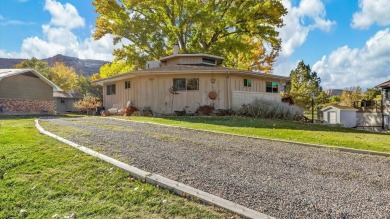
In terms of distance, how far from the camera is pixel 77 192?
3.72 metres

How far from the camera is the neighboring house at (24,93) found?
70.9 ft

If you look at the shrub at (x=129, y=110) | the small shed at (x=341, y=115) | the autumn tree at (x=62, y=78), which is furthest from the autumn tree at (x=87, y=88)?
the small shed at (x=341, y=115)

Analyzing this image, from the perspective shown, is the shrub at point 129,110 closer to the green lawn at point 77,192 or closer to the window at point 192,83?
the window at point 192,83

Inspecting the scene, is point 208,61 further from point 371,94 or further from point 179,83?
point 371,94

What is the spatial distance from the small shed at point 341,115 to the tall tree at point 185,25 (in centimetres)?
851

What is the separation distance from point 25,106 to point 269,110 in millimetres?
20214

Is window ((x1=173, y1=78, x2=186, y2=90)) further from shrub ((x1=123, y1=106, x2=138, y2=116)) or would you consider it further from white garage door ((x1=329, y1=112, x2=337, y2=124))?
white garage door ((x1=329, y1=112, x2=337, y2=124))

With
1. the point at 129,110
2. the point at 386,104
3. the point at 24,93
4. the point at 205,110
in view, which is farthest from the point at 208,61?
the point at 386,104

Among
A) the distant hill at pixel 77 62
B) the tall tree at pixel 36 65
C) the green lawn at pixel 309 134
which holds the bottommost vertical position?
the green lawn at pixel 309 134

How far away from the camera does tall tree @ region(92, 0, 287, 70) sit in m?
25.8

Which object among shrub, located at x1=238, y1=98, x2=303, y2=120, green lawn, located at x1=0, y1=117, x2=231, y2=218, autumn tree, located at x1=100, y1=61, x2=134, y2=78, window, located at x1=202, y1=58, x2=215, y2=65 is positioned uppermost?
autumn tree, located at x1=100, y1=61, x2=134, y2=78

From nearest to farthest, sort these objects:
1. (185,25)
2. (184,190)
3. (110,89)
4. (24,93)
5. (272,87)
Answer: (184,190)
(272,87)
(110,89)
(24,93)
(185,25)

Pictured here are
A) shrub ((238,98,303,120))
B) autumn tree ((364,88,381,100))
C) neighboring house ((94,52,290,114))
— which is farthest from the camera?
autumn tree ((364,88,381,100))

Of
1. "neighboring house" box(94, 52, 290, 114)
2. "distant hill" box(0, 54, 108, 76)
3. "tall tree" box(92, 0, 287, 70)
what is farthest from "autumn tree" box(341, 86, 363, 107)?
"distant hill" box(0, 54, 108, 76)
